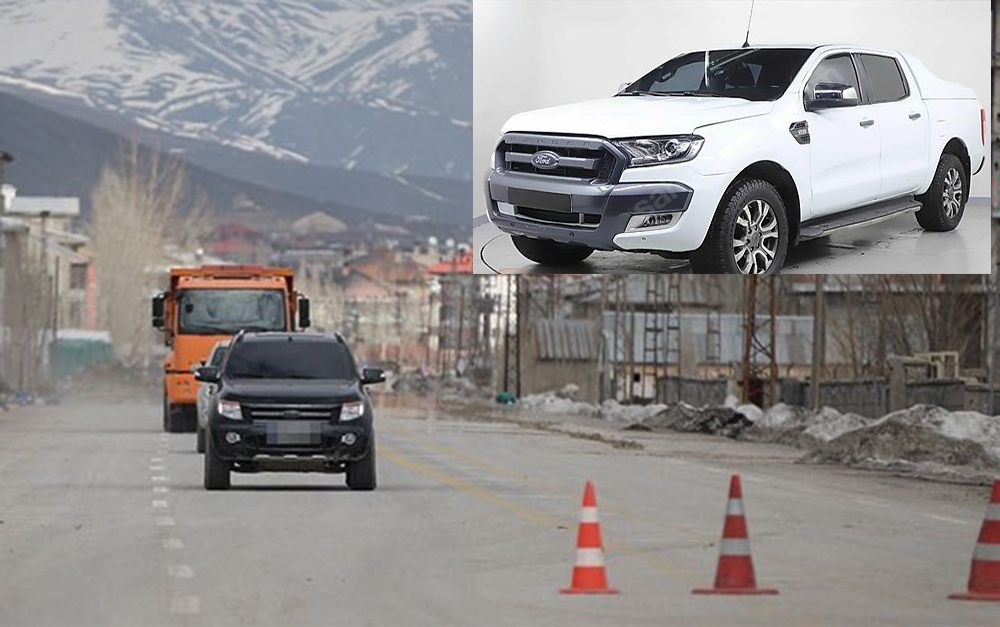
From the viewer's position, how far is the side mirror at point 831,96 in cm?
1947

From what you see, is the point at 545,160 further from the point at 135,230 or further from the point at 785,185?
the point at 135,230

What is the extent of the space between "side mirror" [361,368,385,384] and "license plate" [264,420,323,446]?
2.96ft

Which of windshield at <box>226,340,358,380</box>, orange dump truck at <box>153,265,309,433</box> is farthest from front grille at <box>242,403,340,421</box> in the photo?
orange dump truck at <box>153,265,309,433</box>

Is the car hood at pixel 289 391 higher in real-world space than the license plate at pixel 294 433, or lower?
higher

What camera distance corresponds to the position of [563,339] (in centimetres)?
10981

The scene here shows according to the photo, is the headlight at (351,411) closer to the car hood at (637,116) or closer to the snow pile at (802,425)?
the car hood at (637,116)

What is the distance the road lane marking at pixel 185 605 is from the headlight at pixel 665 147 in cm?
644

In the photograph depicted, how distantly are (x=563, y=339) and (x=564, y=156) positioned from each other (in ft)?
297

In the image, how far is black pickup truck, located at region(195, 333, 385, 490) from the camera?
2500cm

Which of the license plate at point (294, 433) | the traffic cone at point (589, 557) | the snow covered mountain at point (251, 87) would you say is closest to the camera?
the traffic cone at point (589, 557)

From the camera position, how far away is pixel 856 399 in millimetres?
62688

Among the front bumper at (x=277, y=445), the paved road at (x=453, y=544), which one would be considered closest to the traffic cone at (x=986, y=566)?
the paved road at (x=453, y=544)

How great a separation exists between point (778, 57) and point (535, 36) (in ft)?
7.15

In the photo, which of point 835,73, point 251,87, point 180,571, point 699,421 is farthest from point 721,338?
point 180,571
